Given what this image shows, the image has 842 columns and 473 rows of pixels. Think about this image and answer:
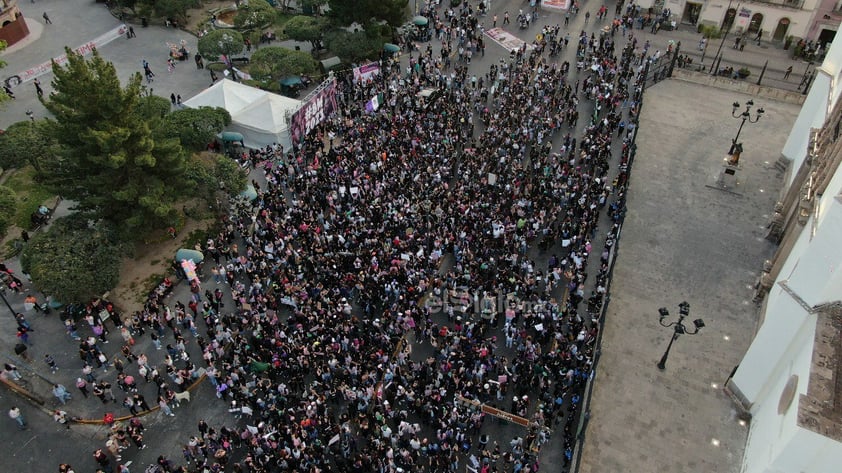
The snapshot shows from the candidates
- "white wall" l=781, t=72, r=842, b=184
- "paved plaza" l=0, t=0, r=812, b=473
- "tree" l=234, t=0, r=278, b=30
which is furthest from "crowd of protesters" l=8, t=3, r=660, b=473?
"tree" l=234, t=0, r=278, b=30

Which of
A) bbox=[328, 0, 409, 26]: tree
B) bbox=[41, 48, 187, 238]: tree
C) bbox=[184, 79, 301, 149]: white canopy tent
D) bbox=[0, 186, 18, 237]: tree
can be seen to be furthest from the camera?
bbox=[328, 0, 409, 26]: tree

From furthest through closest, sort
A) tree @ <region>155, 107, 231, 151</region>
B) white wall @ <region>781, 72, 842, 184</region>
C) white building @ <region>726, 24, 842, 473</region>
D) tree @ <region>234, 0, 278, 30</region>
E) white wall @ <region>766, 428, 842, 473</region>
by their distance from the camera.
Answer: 1. tree @ <region>234, 0, 278, 30</region>
2. tree @ <region>155, 107, 231, 151</region>
3. white wall @ <region>781, 72, 842, 184</region>
4. white building @ <region>726, 24, 842, 473</region>
5. white wall @ <region>766, 428, 842, 473</region>

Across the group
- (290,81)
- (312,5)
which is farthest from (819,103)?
(312,5)

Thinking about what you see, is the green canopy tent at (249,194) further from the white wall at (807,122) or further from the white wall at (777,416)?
the white wall at (807,122)

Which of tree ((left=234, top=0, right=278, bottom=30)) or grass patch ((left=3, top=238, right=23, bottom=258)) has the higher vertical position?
tree ((left=234, top=0, right=278, bottom=30))

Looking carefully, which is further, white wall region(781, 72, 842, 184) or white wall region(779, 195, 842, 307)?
white wall region(781, 72, 842, 184)

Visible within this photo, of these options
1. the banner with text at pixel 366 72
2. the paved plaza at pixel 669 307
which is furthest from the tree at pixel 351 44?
the paved plaza at pixel 669 307

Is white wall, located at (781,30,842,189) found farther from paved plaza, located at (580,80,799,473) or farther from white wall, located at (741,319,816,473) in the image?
white wall, located at (741,319,816,473)

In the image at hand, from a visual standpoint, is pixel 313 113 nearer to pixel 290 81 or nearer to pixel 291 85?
pixel 290 81
